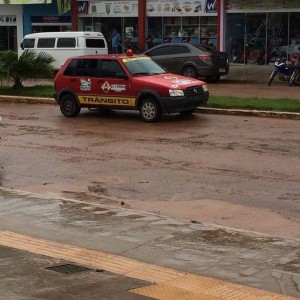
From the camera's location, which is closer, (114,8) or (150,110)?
(150,110)

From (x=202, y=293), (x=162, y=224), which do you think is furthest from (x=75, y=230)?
(x=202, y=293)

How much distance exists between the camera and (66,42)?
34750mm

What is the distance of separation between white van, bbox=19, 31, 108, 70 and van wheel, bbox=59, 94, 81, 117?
1427cm

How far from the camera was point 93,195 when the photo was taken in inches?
418

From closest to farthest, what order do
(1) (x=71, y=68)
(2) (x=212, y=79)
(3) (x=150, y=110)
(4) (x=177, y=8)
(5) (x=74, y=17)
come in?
(3) (x=150, y=110)
(1) (x=71, y=68)
(2) (x=212, y=79)
(4) (x=177, y=8)
(5) (x=74, y=17)

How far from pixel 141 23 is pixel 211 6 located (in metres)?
4.10

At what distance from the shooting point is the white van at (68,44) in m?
34.4

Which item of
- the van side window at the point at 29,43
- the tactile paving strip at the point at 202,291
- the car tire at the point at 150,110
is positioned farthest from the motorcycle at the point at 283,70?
the tactile paving strip at the point at 202,291

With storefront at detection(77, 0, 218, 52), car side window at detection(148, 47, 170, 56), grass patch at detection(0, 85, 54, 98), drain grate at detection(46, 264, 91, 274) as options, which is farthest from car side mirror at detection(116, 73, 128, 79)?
storefront at detection(77, 0, 218, 52)

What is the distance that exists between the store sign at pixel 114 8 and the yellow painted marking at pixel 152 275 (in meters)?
31.4

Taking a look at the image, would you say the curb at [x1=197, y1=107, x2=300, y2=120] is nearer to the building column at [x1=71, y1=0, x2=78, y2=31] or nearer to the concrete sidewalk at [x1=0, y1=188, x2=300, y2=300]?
the concrete sidewalk at [x1=0, y1=188, x2=300, y2=300]

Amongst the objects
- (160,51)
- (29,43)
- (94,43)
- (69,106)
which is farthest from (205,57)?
(29,43)

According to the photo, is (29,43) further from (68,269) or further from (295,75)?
(68,269)

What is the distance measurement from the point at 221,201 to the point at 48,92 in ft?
54.0
